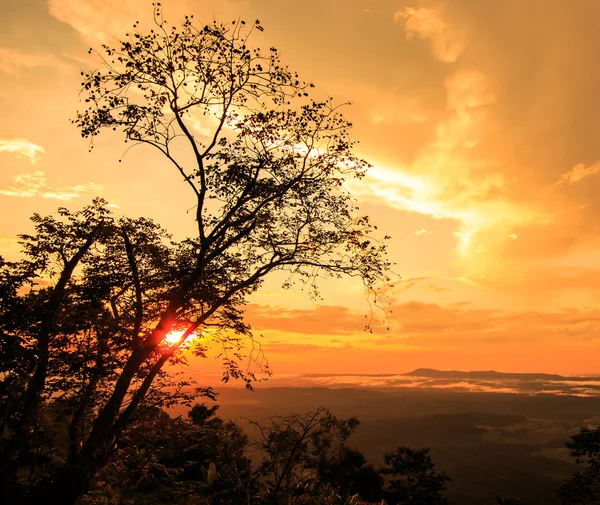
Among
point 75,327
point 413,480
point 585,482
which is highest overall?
point 75,327

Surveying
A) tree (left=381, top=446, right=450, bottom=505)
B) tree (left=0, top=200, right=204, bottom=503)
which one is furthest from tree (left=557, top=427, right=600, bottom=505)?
tree (left=0, top=200, right=204, bottom=503)

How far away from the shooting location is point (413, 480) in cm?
5756

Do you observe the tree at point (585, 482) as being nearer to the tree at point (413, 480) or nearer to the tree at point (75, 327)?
the tree at point (413, 480)

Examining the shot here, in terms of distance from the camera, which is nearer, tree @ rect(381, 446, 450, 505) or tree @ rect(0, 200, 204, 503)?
tree @ rect(0, 200, 204, 503)

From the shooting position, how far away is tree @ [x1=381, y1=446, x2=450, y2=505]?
53.8 m

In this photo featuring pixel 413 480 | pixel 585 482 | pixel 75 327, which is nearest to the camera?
pixel 75 327

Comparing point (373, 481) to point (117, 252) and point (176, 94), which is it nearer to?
point (117, 252)

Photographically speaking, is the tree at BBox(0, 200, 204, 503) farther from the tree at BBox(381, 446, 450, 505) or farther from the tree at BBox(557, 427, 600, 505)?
the tree at BBox(381, 446, 450, 505)

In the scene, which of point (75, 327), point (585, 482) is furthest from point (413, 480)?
point (75, 327)

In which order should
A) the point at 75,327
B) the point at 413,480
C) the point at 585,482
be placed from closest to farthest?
the point at 75,327, the point at 585,482, the point at 413,480

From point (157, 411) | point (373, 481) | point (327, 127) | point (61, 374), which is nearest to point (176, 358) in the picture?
point (157, 411)

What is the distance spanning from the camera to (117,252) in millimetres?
14906

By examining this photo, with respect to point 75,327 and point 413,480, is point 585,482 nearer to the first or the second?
point 413,480

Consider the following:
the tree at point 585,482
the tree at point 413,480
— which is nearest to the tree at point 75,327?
the tree at point 585,482
